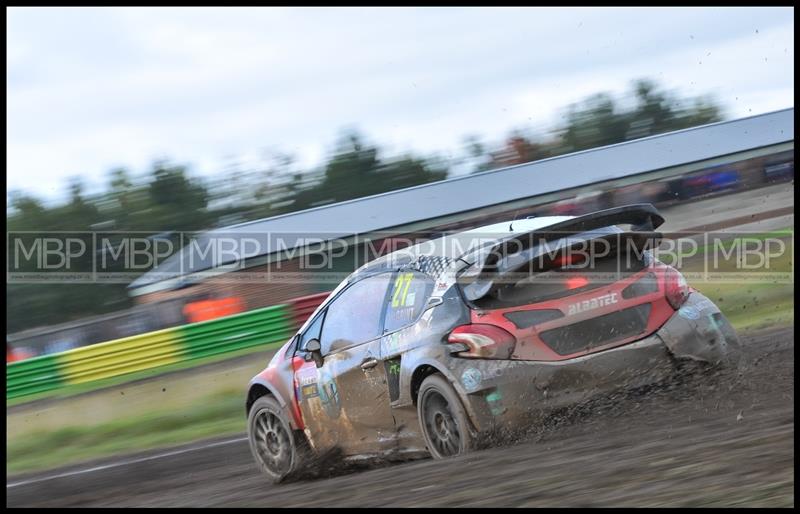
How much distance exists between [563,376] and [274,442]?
98.3 inches

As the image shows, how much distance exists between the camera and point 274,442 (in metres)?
6.64

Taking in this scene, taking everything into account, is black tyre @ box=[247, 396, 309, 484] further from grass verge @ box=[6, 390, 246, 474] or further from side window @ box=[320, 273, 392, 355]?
grass verge @ box=[6, 390, 246, 474]

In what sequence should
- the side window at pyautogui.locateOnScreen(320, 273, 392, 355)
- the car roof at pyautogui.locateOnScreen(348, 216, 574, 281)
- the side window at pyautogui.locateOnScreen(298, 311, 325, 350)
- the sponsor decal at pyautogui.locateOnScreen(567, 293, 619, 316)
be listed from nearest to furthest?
the sponsor decal at pyautogui.locateOnScreen(567, 293, 619, 316) < the car roof at pyautogui.locateOnScreen(348, 216, 574, 281) < the side window at pyautogui.locateOnScreen(320, 273, 392, 355) < the side window at pyautogui.locateOnScreen(298, 311, 325, 350)

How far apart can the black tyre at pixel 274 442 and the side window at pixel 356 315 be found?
732 millimetres

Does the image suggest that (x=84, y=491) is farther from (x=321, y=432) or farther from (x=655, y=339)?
(x=655, y=339)

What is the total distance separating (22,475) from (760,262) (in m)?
11.2

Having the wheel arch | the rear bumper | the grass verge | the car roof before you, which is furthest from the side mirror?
the grass verge

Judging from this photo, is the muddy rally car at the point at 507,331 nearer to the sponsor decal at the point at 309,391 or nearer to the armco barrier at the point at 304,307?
the sponsor decal at the point at 309,391

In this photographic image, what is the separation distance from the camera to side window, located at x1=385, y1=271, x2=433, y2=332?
18.4 feet

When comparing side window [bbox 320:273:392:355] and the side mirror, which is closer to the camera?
side window [bbox 320:273:392:355]

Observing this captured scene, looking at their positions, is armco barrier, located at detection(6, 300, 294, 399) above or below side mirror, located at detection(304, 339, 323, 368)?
below

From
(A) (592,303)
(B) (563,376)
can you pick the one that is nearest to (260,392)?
(B) (563,376)

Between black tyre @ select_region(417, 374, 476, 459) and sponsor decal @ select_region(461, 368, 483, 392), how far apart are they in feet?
0.34

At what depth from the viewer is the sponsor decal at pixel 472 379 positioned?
5.11m
